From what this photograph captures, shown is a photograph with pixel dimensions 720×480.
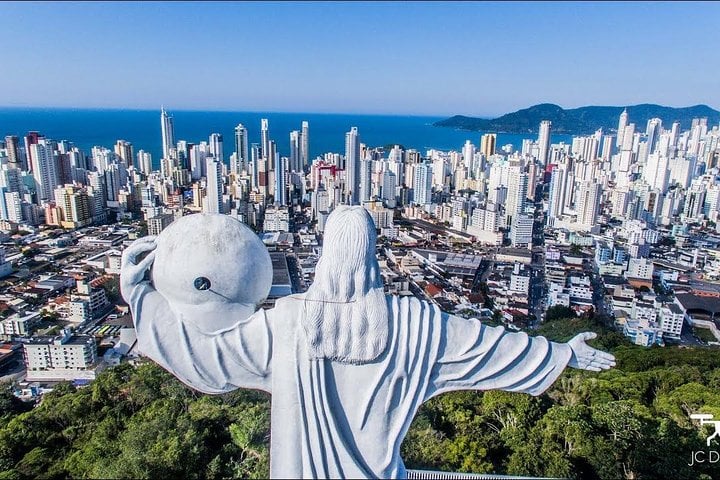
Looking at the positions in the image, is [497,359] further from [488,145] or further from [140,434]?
[488,145]

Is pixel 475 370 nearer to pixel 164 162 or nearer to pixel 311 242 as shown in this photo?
pixel 311 242

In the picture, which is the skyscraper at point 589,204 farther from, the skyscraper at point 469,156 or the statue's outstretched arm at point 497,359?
the statue's outstretched arm at point 497,359

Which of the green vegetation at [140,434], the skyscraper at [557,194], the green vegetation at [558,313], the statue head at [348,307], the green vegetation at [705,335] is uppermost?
the statue head at [348,307]

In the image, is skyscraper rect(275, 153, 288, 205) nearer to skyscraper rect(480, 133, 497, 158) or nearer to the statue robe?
skyscraper rect(480, 133, 497, 158)

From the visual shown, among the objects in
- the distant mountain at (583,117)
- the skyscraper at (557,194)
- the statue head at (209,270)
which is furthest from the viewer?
the distant mountain at (583,117)

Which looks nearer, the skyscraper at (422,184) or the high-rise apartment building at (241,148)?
the skyscraper at (422,184)

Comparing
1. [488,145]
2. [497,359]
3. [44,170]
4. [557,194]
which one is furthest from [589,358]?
[488,145]

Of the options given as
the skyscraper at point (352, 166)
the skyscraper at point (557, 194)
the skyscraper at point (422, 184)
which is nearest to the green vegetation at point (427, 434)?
the skyscraper at point (352, 166)
